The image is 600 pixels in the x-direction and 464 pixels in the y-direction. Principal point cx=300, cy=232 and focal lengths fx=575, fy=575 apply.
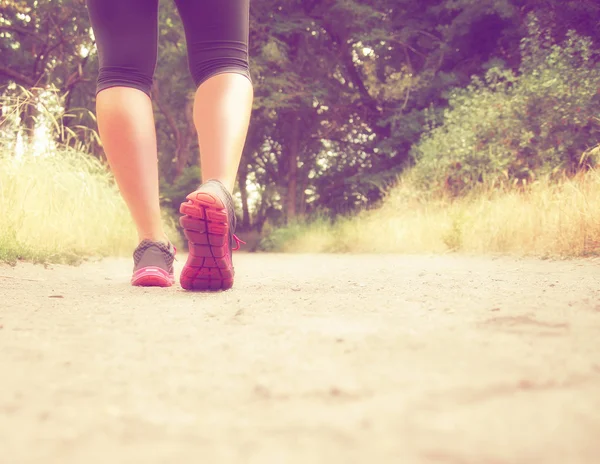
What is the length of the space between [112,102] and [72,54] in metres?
12.4

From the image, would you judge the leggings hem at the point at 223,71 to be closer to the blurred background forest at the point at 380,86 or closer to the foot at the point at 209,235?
the foot at the point at 209,235

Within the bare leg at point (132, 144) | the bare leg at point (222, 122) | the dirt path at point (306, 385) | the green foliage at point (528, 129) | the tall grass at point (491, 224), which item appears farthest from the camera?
the green foliage at point (528, 129)

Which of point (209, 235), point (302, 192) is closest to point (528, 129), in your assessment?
point (209, 235)

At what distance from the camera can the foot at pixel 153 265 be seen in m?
1.83

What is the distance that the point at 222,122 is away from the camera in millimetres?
1769

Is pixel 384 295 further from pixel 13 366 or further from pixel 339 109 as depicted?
pixel 339 109

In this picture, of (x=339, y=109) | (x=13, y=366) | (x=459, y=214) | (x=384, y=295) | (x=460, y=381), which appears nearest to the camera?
(x=460, y=381)

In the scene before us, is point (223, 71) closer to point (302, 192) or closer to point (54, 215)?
point (54, 215)

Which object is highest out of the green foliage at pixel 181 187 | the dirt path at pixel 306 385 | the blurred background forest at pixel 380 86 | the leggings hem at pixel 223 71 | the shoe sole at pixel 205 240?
the blurred background forest at pixel 380 86

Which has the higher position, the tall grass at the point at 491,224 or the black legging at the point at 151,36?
the black legging at the point at 151,36

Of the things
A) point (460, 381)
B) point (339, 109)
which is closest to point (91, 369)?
point (460, 381)

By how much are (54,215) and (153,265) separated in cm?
227

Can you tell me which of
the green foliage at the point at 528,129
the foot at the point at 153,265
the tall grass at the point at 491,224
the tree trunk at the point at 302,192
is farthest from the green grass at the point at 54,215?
the tree trunk at the point at 302,192

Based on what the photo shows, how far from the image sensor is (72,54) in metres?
12.8
